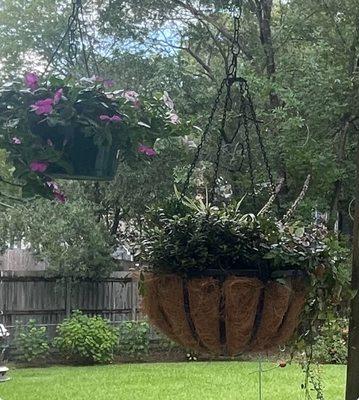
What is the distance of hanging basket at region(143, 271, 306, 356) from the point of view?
1.31 meters

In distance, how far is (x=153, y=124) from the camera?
176 centimetres

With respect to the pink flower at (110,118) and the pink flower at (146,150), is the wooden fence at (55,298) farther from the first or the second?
the pink flower at (110,118)

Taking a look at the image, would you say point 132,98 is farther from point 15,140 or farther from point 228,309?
point 228,309

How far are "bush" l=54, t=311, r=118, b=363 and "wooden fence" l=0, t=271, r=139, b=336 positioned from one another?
1.79 ft

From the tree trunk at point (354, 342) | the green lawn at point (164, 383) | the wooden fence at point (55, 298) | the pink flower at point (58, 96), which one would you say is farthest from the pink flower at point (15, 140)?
the wooden fence at point (55, 298)

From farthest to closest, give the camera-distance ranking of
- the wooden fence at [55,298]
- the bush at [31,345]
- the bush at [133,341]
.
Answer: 1. the wooden fence at [55,298]
2. the bush at [133,341]
3. the bush at [31,345]

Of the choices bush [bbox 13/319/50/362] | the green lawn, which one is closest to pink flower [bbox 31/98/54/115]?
the green lawn

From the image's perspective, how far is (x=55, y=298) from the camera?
7.41 m

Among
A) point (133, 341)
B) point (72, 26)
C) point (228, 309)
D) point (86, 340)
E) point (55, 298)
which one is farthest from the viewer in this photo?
point (55, 298)

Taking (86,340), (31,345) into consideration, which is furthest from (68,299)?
(86,340)

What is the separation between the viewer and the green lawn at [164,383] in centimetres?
454

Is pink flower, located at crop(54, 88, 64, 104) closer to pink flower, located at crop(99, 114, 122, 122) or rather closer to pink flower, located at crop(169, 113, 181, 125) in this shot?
pink flower, located at crop(99, 114, 122, 122)

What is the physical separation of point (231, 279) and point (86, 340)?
17.6 feet

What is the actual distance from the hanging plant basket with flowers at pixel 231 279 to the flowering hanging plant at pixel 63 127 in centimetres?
33
